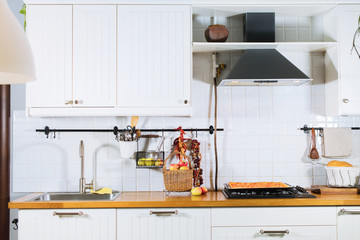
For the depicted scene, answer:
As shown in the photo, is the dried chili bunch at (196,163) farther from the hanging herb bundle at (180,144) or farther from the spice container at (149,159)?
the spice container at (149,159)

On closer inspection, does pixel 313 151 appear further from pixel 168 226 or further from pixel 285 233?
pixel 168 226

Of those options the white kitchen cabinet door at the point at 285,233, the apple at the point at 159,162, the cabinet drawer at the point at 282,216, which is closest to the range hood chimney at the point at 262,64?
the apple at the point at 159,162

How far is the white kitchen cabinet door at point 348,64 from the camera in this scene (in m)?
2.63

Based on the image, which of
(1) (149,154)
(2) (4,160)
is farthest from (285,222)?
(2) (4,160)

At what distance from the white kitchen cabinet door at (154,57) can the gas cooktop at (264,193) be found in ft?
2.45

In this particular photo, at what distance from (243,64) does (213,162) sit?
0.90 m

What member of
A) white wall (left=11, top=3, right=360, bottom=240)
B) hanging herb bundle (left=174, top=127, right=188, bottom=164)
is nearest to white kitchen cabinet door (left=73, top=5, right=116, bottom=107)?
white wall (left=11, top=3, right=360, bottom=240)

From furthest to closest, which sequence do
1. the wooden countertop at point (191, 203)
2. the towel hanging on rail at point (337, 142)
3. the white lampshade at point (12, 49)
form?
the towel hanging on rail at point (337, 142), the wooden countertop at point (191, 203), the white lampshade at point (12, 49)

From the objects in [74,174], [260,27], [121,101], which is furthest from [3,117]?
[260,27]

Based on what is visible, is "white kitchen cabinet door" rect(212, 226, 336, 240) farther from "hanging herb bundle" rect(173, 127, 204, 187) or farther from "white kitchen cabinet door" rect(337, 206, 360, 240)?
"hanging herb bundle" rect(173, 127, 204, 187)

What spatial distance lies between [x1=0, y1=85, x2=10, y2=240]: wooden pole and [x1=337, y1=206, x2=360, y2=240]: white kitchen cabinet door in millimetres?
2738

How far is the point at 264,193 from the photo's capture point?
2482 mm

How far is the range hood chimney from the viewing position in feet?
8.23

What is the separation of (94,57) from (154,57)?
0.47 meters
